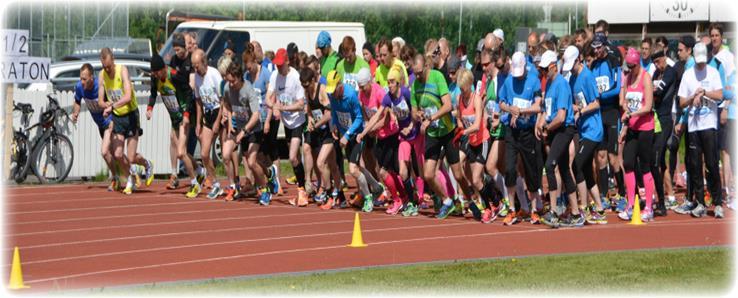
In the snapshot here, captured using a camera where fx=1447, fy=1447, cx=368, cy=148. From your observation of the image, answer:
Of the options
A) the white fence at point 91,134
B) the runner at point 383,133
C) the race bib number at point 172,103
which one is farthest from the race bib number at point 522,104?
the white fence at point 91,134

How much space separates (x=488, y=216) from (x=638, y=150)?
1.89m

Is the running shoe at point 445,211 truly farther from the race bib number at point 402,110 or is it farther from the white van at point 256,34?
the white van at point 256,34

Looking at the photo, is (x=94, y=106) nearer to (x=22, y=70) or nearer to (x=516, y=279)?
(x=22, y=70)

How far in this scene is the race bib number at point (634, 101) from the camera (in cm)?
1606

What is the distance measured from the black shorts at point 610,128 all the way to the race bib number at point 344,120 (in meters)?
2.96

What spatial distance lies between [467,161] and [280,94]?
2.86 meters

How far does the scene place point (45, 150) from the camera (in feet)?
68.8

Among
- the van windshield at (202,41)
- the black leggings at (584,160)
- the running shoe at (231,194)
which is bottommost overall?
the running shoe at (231,194)

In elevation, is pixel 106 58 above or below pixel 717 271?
above

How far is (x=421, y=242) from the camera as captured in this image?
46.7 ft

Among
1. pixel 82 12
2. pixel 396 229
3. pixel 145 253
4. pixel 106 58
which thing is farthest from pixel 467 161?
pixel 82 12

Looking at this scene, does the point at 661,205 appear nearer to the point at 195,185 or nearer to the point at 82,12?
the point at 195,185

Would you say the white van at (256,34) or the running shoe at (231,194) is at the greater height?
the white van at (256,34)

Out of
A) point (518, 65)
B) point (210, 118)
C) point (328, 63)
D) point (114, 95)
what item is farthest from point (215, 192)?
point (518, 65)
